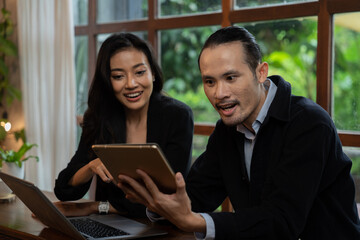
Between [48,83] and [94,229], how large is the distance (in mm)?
2403

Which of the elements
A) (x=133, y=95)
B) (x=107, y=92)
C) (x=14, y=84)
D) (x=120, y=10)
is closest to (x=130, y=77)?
(x=133, y=95)

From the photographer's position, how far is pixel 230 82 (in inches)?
66.0

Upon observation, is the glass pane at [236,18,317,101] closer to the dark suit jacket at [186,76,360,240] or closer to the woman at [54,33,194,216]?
the woman at [54,33,194,216]

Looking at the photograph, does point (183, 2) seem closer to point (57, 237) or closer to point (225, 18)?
point (225, 18)

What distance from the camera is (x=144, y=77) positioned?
8.18 feet

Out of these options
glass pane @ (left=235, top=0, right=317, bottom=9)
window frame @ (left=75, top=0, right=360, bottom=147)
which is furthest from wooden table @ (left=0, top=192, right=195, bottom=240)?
glass pane @ (left=235, top=0, right=317, bottom=9)

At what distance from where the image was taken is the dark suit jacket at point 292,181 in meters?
1.56

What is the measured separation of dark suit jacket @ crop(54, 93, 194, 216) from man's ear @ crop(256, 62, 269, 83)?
2.43ft

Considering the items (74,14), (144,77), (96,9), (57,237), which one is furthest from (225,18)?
(57,237)

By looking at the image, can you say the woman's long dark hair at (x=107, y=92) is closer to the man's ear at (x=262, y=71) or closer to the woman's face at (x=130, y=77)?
the woman's face at (x=130, y=77)

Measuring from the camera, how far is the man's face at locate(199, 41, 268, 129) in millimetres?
1669

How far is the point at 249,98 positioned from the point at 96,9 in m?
2.69

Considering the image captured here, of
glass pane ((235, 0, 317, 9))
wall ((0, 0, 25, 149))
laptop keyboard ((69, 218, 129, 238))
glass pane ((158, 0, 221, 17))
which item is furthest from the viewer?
wall ((0, 0, 25, 149))

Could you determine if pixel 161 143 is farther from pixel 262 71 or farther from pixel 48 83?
pixel 48 83
